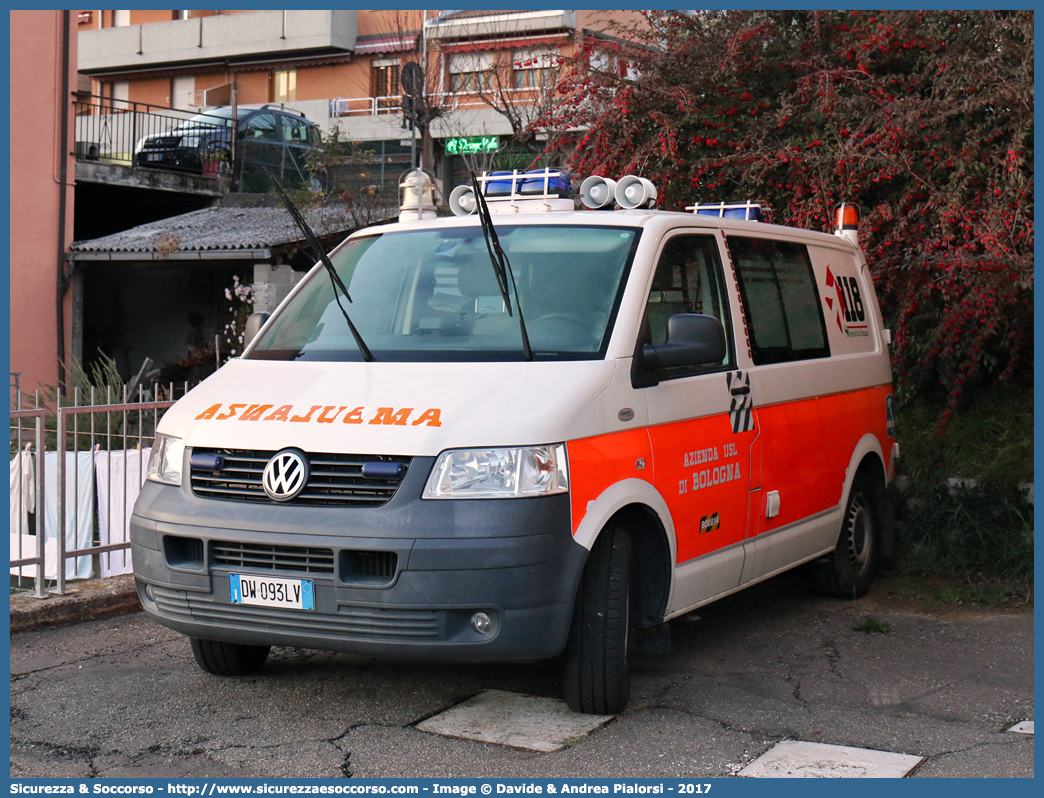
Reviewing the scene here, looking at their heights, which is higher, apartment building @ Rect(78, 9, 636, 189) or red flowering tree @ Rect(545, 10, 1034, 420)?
apartment building @ Rect(78, 9, 636, 189)

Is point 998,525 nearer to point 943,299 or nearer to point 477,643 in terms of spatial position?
point 943,299

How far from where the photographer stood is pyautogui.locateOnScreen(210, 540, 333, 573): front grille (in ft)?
14.4

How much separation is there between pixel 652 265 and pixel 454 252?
2.97 ft

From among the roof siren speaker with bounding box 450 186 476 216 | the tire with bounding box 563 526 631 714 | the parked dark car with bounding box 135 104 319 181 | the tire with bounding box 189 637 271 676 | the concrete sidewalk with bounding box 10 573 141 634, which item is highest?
the parked dark car with bounding box 135 104 319 181

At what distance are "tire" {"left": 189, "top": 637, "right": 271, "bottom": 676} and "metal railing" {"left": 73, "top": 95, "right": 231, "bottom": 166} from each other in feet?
55.2

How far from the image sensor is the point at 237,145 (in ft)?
79.1

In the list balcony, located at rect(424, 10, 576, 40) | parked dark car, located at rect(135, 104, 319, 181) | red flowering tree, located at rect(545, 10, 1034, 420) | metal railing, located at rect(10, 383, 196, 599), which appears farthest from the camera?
balcony, located at rect(424, 10, 576, 40)

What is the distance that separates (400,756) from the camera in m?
4.34

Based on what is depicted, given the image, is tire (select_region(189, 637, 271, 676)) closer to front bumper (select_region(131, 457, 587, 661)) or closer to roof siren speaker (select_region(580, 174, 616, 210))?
front bumper (select_region(131, 457, 587, 661))

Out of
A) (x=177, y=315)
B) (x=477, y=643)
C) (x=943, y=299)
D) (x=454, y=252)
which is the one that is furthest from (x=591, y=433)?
(x=177, y=315)

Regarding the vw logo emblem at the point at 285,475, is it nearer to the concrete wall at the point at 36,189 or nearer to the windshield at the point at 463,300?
the windshield at the point at 463,300

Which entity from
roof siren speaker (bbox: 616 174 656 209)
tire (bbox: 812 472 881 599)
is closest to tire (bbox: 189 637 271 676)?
roof siren speaker (bbox: 616 174 656 209)

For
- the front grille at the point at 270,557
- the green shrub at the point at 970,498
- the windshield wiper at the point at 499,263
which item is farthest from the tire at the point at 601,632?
the green shrub at the point at 970,498

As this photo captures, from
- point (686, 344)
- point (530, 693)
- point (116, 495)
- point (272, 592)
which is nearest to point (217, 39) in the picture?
point (116, 495)
